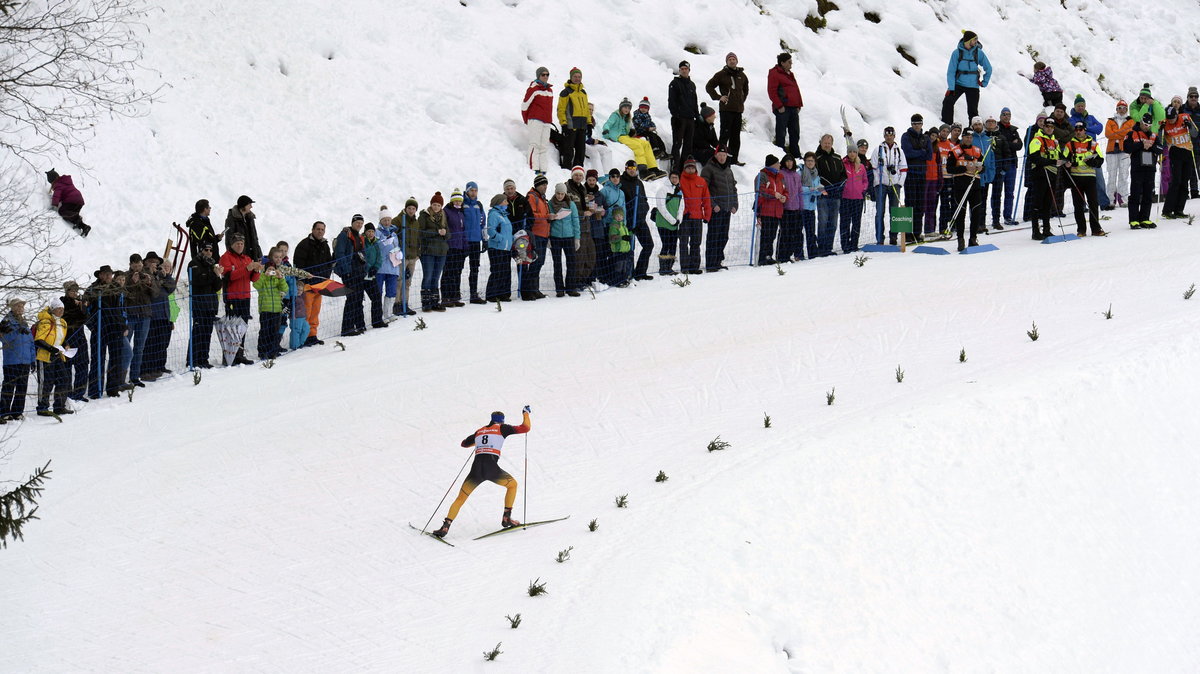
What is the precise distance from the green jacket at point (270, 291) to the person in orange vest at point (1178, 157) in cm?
1479

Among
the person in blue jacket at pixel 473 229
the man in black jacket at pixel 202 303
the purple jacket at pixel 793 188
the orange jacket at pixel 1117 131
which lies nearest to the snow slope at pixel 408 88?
the man in black jacket at pixel 202 303

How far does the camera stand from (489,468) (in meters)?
11.1

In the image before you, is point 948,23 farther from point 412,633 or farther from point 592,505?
point 412,633

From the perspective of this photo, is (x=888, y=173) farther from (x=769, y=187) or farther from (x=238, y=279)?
(x=238, y=279)

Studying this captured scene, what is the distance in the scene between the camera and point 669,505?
11234mm

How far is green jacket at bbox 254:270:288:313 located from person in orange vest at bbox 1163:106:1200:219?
48.5 ft

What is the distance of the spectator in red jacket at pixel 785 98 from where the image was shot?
→ 2398 cm

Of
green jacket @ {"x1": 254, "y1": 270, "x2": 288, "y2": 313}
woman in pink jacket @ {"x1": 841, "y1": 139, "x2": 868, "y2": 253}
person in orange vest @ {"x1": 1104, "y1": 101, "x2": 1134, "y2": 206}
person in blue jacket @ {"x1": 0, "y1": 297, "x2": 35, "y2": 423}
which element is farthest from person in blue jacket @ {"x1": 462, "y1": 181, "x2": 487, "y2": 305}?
person in orange vest @ {"x1": 1104, "y1": 101, "x2": 1134, "y2": 206}

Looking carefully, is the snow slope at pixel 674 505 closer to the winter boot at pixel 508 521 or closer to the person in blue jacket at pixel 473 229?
the winter boot at pixel 508 521

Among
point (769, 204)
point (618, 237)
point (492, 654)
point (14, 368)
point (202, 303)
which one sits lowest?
point (492, 654)

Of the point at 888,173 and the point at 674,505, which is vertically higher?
the point at 888,173

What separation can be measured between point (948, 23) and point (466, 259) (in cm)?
1752

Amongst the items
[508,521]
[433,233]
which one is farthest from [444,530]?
[433,233]

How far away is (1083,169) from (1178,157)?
2041 millimetres
